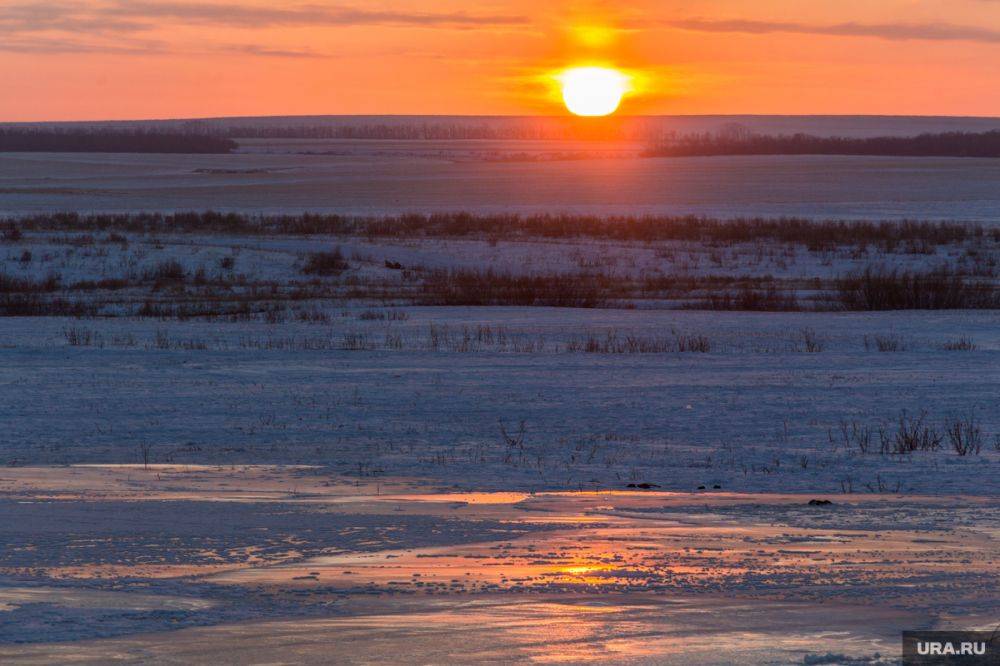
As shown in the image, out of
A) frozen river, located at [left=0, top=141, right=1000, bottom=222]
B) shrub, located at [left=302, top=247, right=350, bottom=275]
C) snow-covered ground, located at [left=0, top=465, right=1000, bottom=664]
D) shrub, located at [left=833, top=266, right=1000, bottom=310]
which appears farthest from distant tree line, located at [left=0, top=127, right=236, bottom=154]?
snow-covered ground, located at [left=0, top=465, right=1000, bottom=664]

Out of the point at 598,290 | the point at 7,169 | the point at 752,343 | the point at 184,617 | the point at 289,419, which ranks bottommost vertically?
the point at 184,617

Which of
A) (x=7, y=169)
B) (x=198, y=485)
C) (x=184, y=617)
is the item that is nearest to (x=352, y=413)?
(x=198, y=485)

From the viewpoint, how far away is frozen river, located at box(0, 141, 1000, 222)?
60.3 metres

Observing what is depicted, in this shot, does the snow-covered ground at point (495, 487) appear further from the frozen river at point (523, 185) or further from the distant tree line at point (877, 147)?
the distant tree line at point (877, 147)

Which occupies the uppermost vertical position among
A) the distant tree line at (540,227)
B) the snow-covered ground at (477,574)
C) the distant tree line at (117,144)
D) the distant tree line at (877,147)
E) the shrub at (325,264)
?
the distant tree line at (117,144)

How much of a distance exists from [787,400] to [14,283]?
22507 mm

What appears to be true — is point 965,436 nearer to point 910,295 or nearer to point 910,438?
point 910,438

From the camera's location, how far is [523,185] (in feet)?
262

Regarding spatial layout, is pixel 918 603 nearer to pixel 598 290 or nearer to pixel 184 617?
pixel 184 617

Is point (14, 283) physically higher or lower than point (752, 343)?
higher

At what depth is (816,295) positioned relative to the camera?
1048 inches

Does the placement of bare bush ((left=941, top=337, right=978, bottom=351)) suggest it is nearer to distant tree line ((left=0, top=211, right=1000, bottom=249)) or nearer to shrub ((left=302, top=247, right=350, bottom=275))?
shrub ((left=302, top=247, right=350, bottom=275))

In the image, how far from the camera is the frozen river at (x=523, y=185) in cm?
6028

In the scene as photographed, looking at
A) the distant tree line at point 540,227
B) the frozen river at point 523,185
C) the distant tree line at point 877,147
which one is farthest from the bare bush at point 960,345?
the distant tree line at point 877,147
